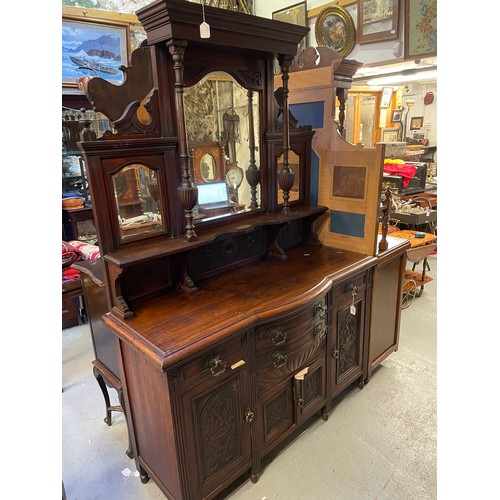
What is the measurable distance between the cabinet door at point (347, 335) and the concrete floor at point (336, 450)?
21 centimetres

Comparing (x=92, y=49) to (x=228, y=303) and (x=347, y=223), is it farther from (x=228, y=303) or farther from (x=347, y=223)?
(x=228, y=303)

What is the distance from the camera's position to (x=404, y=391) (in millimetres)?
2396

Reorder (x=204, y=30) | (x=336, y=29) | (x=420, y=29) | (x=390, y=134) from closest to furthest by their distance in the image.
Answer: (x=204, y=30) < (x=420, y=29) < (x=336, y=29) < (x=390, y=134)

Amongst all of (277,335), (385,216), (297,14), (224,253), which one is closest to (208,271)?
(224,253)

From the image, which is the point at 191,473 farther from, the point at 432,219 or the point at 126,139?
the point at 432,219

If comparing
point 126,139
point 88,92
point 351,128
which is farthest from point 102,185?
point 351,128

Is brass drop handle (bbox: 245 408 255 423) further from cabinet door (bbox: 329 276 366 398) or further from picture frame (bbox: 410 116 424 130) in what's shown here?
picture frame (bbox: 410 116 424 130)

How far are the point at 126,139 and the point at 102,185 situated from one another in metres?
0.20

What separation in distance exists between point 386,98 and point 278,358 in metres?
5.21

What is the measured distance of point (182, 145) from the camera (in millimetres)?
1553

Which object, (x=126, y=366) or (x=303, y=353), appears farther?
(x=303, y=353)

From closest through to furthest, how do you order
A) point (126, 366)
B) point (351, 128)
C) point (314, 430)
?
point (126, 366)
point (314, 430)
point (351, 128)

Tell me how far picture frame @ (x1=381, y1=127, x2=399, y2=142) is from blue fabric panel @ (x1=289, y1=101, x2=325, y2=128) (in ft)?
13.4

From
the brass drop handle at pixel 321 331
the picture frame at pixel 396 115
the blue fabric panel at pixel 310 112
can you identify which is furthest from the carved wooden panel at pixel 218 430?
the picture frame at pixel 396 115
